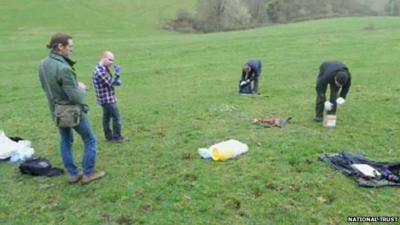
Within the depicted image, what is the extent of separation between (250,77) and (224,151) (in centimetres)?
762

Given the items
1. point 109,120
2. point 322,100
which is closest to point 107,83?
point 109,120

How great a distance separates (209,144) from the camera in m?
11.1

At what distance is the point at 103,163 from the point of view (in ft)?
33.0

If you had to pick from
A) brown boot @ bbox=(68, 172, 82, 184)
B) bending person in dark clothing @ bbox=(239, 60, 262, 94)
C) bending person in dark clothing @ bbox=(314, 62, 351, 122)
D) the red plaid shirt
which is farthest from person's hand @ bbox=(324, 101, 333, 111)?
brown boot @ bbox=(68, 172, 82, 184)

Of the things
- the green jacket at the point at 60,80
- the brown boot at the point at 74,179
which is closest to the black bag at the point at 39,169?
the brown boot at the point at 74,179

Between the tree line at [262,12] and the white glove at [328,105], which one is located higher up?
the tree line at [262,12]

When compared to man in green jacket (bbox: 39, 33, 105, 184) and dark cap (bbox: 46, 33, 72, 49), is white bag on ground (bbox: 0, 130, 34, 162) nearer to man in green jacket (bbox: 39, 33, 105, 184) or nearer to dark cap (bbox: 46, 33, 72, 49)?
man in green jacket (bbox: 39, 33, 105, 184)

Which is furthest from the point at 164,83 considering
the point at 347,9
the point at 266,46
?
the point at 347,9

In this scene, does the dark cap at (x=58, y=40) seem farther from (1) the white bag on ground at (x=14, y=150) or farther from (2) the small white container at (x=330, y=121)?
(2) the small white container at (x=330, y=121)

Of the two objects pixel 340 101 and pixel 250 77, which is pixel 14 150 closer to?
pixel 340 101

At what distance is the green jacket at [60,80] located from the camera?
771 cm

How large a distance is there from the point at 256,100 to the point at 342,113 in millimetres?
3397

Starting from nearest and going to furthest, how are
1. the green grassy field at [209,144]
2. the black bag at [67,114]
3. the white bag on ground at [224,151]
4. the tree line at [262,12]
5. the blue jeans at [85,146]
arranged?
the green grassy field at [209,144] → the black bag at [67,114] → the blue jeans at [85,146] → the white bag on ground at [224,151] → the tree line at [262,12]

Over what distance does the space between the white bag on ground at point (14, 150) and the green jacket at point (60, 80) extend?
10.1 feet
